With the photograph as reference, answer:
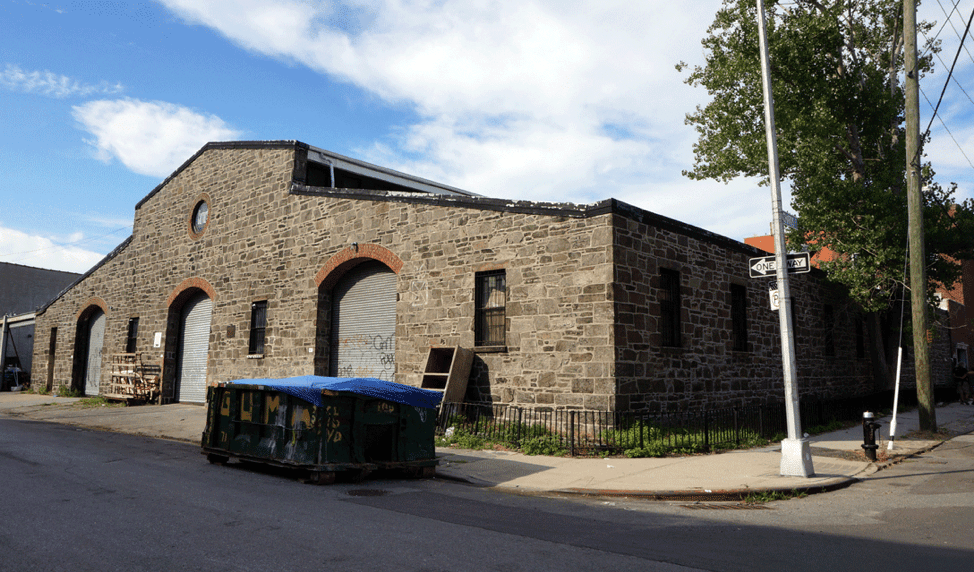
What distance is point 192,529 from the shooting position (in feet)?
19.3

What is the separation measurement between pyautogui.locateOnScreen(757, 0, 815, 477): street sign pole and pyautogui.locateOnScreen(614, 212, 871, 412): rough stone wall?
3.20 meters

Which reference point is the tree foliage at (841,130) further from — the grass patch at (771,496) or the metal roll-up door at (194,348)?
the metal roll-up door at (194,348)

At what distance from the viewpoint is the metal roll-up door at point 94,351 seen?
27953mm

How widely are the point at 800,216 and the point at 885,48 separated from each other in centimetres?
868

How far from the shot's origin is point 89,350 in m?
28.8

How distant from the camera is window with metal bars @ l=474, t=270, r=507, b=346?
14.4 m

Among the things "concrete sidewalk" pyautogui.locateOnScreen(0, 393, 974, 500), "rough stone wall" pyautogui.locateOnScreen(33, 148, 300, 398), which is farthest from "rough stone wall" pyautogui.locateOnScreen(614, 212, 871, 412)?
"rough stone wall" pyautogui.locateOnScreen(33, 148, 300, 398)

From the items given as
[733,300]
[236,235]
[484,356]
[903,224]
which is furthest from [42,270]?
[903,224]

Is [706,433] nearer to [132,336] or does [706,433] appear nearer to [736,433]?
[736,433]

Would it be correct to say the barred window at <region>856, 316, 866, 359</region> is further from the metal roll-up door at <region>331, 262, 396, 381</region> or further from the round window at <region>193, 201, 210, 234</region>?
the round window at <region>193, 201, 210, 234</region>

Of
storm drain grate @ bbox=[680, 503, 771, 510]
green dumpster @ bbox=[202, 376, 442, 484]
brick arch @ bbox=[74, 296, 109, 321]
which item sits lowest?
storm drain grate @ bbox=[680, 503, 771, 510]

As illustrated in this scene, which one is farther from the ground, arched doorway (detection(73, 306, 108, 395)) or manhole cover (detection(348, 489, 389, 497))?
arched doorway (detection(73, 306, 108, 395))

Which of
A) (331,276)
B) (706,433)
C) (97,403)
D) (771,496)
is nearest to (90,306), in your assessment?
(97,403)

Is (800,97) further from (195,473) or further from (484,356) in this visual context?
(195,473)
